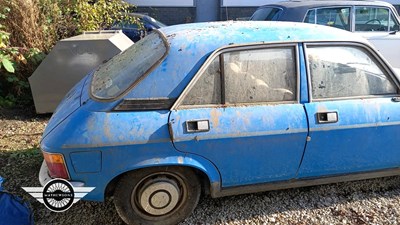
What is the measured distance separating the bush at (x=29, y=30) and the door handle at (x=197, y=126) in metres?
3.27

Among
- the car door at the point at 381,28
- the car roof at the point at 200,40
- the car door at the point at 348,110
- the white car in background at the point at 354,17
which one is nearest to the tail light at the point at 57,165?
the car roof at the point at 200,40

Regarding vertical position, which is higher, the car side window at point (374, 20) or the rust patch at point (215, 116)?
the car side window at point (374, 20)

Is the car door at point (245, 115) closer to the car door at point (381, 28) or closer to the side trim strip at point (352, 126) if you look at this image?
the side trim strip at point (352, 126)

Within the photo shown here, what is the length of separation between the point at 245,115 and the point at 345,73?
0.91 metres

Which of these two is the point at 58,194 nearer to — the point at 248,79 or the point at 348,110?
the point at 248,79

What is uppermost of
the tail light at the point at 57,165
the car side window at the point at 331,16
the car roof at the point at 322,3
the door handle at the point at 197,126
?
the car roof at the point at 322,3

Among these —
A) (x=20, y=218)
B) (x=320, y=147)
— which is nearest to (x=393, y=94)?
(x=320, y=147)

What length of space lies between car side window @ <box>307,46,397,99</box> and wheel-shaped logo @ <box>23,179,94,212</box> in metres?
1.86

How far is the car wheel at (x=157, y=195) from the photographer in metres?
2.54

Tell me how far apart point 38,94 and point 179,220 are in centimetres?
293

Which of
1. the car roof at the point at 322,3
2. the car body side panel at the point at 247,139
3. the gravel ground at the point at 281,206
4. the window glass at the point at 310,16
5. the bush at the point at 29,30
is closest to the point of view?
the car body side panel at the point at 247,139

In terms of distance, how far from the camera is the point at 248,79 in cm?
262

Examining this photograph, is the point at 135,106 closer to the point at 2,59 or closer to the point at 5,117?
the point at 2,59

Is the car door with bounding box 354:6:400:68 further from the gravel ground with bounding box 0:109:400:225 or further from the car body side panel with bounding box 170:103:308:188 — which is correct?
the car body side panel with bounding box 170:103:308:188
